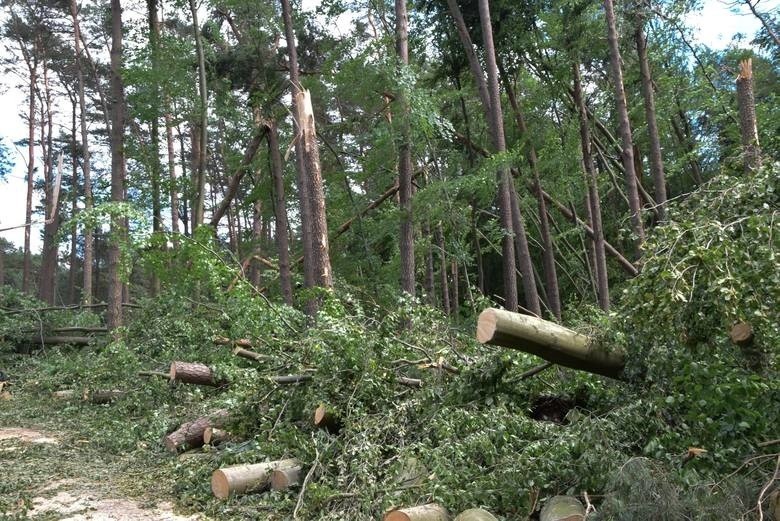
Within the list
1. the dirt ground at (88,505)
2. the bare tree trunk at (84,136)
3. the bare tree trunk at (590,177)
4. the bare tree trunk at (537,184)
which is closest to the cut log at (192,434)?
the dirt ground at (88,505)

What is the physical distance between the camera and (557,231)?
20312 mm

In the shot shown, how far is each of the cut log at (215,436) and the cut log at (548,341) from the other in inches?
134

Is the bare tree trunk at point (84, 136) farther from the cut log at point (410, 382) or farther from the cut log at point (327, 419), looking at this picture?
the cut log at point (410, 382)

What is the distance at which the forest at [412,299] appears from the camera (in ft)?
14.1

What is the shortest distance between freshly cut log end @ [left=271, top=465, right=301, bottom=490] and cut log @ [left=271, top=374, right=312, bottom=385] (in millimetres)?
1115

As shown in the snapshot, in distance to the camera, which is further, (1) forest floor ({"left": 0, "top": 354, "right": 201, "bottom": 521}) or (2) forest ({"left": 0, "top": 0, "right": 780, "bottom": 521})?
(1) forest floor ({"left": 0, "top": 354, "right": 201, "bottom": 521})

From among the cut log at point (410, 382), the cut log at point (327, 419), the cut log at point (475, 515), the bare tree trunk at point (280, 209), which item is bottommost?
the cut log at point (475, 515)

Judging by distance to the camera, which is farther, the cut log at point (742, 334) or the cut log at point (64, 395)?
the cut log at point (64, 395)

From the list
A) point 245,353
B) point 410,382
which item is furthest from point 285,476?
point 245,353

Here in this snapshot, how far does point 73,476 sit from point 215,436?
1.33m

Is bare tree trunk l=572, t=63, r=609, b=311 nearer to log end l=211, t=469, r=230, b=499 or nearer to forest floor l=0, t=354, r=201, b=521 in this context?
forest floor l=0, t=354, r=201, b=521

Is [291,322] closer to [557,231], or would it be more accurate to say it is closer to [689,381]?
[689,381]

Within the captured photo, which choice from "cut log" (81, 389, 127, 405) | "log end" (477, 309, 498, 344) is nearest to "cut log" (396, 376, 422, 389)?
"log end" (477, 309, 498, 344)

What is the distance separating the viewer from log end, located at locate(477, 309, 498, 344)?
461cm
